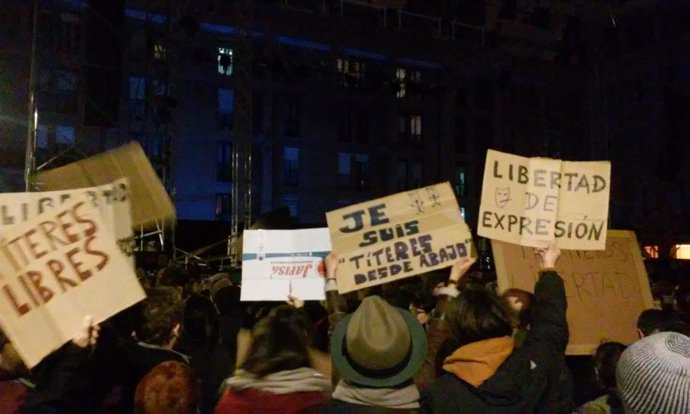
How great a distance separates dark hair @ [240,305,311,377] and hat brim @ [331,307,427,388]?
0.14 metres

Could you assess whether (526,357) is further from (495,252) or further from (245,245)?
(245,245)

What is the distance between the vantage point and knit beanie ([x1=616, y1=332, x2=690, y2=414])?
1622 mm

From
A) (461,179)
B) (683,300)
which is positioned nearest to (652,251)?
(461,179)

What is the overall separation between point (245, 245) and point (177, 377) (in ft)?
14.2

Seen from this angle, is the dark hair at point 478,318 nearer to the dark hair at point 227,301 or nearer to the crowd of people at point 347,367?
the crowd of people at point 347,367

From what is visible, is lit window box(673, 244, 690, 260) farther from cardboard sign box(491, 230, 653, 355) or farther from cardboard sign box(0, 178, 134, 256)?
cardboard sign box(0, 178, 134, 256)

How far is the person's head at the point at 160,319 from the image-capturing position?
3.89 metres

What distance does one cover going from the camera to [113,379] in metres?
3.80

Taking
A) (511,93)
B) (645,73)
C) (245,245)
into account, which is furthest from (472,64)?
(245,245)

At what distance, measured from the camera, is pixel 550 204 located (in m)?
4.82

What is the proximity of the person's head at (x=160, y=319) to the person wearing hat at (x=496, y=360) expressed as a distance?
4.64 feet

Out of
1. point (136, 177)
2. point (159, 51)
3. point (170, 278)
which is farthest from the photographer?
point (159, 51)

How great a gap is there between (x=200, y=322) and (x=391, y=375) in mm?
2278

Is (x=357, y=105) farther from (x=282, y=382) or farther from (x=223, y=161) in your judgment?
(x=282, y=382)
